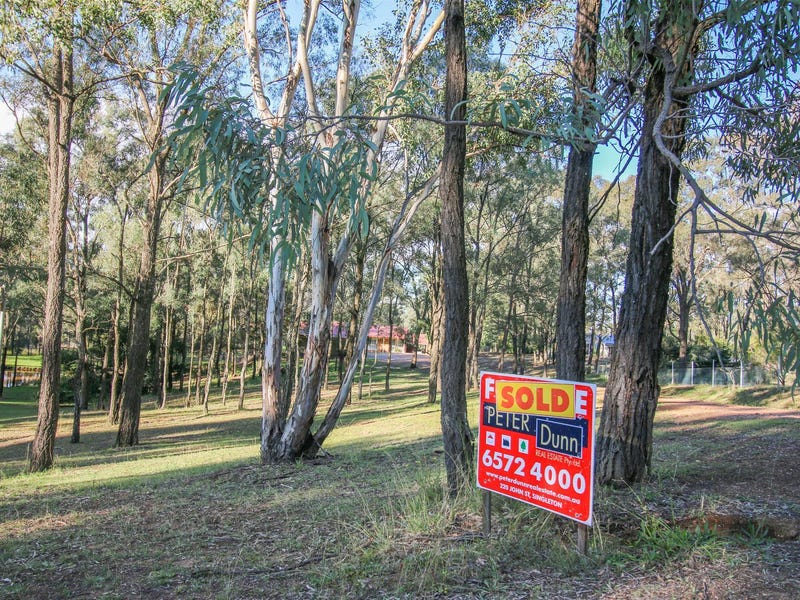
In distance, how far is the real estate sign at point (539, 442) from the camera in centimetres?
361

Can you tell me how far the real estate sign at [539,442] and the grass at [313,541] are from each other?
0.31 metres

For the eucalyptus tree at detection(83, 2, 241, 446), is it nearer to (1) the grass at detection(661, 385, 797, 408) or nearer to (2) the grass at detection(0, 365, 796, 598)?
(2) the grass at detection(0, 365, 796, 598)

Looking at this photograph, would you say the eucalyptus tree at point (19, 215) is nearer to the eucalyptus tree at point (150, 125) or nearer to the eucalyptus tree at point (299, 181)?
the eucalyptus tree at point (150, 125)

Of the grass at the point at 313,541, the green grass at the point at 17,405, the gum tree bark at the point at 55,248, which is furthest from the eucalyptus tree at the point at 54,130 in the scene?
the green grass at the point at 17,405

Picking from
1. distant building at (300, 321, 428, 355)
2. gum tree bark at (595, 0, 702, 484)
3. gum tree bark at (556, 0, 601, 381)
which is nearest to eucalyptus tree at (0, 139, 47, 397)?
distant building at (300, 321, 428, 355)

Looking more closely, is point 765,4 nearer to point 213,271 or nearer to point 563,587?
point 563,587

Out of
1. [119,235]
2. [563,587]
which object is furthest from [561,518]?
[119,235]

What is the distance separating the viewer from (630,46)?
5.28 metres

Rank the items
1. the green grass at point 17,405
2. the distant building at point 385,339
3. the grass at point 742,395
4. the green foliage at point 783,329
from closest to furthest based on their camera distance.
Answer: the green foliage at point 783,329, the grass at point 742,395, the green grass at point 17,405, the distant building at point 385,339

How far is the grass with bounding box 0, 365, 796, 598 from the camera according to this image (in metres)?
3.54

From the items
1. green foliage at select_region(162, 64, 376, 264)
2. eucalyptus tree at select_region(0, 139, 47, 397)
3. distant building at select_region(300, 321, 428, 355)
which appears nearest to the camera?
green foliage at select_region(162, 64, 376, 264)

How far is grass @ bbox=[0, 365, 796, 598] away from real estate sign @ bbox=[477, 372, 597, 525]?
31cm

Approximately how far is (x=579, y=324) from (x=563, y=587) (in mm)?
2669

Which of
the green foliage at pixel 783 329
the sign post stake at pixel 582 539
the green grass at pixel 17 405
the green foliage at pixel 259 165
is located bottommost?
the green grass at pixel 17 405
